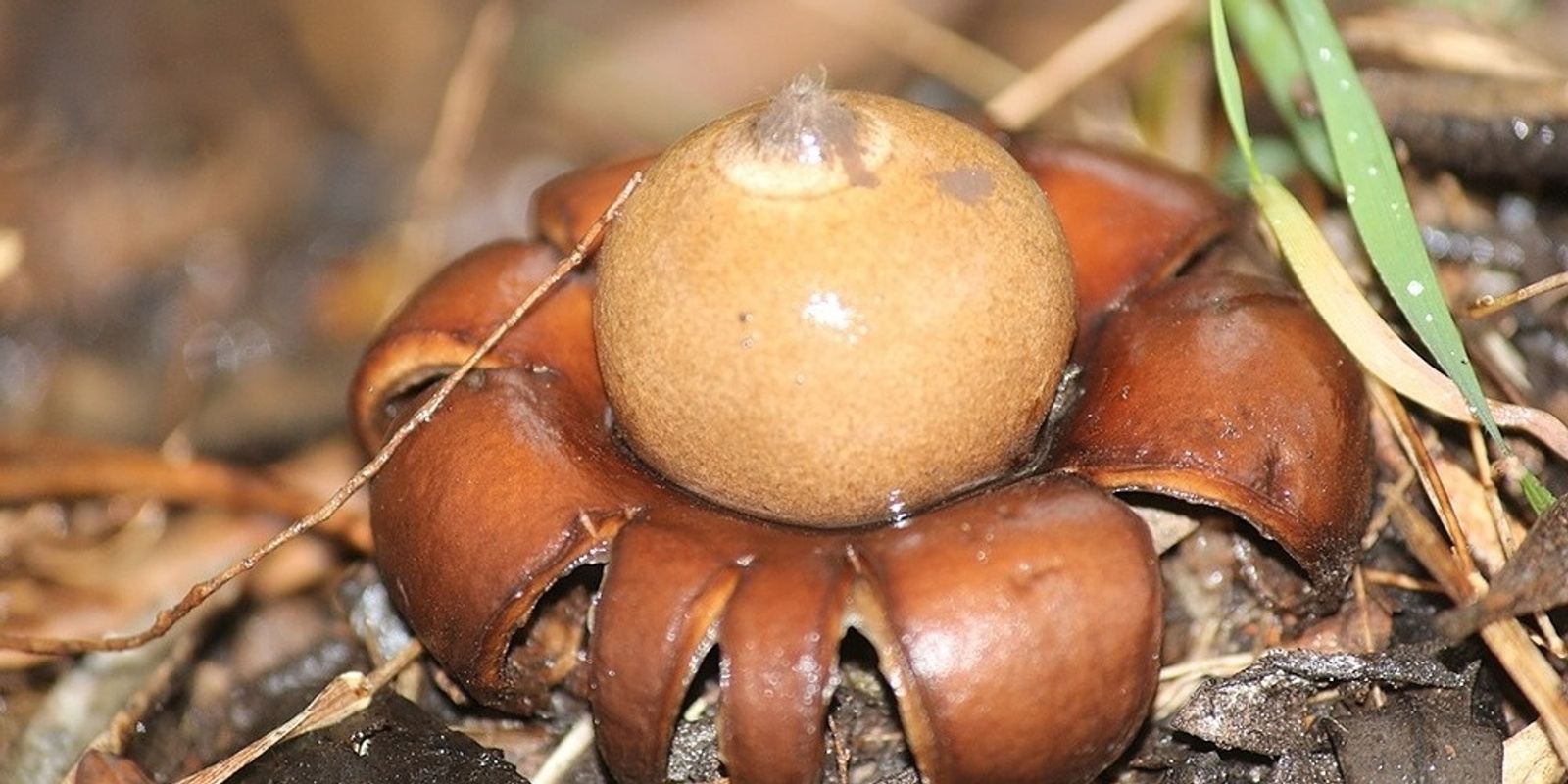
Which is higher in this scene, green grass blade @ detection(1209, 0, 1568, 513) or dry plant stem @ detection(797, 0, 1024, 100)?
dry plant stem @ detection(797, 0, 1024, 100)

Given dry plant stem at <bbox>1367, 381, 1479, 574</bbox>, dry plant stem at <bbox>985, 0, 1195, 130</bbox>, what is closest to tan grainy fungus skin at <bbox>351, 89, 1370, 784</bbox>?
dry plant stem at <bbox>1367, 381, 1479, 574</bbox>

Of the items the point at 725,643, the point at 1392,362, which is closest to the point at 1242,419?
the point at 1392,362

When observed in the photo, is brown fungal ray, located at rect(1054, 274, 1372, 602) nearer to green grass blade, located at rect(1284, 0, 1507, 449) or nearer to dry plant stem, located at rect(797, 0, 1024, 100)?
green grass blade, located at rect(1284, 0, 1507, 449)

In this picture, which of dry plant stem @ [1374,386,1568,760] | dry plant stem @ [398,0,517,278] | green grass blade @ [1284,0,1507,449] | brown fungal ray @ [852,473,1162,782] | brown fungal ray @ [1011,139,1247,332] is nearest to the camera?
brown fungal ray @ [852,473,1162,782]

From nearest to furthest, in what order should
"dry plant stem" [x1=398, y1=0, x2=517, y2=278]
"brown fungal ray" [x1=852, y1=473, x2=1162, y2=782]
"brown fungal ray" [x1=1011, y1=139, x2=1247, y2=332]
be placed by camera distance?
1. "brown fungal ray" [x1=852, y1=473, x2=1162, y2=782]
2. "brown fungal ray" [x1=1011, y1=139, x2=1247, y2=332]
3. "dry plant stem" [x1=398, y1=0, x2=517, y2=278]

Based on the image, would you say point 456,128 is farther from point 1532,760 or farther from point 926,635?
point 1532,760

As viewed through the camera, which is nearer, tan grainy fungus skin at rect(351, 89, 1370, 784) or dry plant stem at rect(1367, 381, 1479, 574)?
tan grainy fungus skin at rect(351, 89, 1370, 784)
